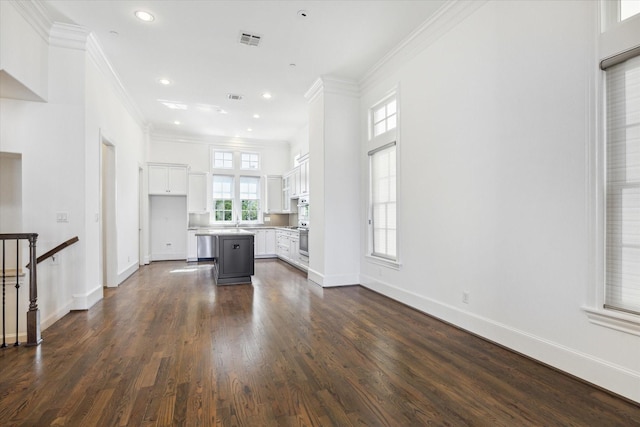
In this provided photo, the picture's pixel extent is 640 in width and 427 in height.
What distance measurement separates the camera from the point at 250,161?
934cm

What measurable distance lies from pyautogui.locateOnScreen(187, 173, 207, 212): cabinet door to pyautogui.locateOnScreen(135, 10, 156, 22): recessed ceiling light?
16.8 feet

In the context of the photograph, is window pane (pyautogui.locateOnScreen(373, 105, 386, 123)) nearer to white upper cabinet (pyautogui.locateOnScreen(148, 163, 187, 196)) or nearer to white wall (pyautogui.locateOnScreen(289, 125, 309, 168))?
white wall (pyautogui.locateOnScreen(289, 125, 309, 168))

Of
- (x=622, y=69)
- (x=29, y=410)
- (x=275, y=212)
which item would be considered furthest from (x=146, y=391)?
(x=275, y=212)

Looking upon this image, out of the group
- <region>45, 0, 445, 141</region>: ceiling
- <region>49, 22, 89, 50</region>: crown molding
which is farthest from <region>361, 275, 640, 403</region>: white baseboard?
<region>49, 22, 89, 50</region>: crown molding

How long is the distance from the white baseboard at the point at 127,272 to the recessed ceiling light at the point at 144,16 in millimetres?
4038

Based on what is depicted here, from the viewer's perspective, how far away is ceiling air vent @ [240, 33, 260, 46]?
386cm

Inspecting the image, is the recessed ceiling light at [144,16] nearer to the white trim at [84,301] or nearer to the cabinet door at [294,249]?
the white trim at [84,301]

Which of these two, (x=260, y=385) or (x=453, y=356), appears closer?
(x=260, y=385)

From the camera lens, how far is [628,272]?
2.02 metres

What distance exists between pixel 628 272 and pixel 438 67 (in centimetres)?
266

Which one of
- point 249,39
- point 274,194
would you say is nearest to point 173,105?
point 249,39

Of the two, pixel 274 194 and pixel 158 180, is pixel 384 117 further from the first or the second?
pixel 158 180

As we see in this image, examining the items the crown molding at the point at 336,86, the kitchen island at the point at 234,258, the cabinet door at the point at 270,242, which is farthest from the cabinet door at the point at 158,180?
the crown molding at the point at 336,86

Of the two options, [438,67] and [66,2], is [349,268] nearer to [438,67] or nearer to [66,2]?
[438,67]
